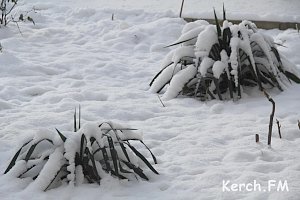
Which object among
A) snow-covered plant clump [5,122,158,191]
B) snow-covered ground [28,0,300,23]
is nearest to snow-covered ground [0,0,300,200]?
snow-covered plant clump [5,122,158,191]

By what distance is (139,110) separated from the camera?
4215 millimetres

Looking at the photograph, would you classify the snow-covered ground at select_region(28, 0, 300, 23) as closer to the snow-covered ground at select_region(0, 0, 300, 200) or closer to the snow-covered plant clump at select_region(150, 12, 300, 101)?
the snow-covered ground at select_region(0, 0, 300, 200)

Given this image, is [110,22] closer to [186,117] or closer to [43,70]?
[43,70]

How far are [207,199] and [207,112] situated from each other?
1576mm

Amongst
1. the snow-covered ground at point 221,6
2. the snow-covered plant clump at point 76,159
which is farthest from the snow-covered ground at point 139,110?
the snow-covered ground at point 221,6

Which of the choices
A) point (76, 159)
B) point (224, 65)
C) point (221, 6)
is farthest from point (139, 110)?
point (221, 6)

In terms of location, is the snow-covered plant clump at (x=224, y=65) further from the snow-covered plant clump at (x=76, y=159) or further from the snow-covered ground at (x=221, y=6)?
the snow-covered ground at (x=221, y=6)

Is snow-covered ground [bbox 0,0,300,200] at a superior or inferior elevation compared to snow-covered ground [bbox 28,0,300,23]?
inferior

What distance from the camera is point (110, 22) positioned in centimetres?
751

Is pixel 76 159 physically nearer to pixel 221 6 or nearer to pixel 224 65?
pixel 224 65

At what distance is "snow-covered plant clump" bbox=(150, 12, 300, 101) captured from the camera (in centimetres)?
444

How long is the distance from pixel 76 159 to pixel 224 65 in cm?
198

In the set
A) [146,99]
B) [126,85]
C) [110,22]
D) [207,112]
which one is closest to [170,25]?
[110,22]

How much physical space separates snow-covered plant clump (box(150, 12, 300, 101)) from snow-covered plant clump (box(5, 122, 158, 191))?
1.60 metres
